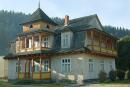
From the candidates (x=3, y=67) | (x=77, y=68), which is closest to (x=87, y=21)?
(x=77, y=68)

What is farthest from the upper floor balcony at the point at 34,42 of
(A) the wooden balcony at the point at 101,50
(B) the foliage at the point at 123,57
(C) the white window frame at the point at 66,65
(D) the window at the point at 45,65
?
(B) the foliage at the point at 123,57

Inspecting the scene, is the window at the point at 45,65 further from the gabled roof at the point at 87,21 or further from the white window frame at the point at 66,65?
the gabled roof at the point at 87,21

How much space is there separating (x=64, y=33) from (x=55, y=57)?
11.7ft

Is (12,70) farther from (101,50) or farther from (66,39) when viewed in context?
(101,50)

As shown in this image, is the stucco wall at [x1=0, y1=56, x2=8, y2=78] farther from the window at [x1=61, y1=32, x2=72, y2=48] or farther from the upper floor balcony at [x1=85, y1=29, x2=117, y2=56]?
the upper floor balcony at [x1=85, y1=29, x2=117, y2=56]

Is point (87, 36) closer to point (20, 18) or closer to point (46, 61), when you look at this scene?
point (46, 61)

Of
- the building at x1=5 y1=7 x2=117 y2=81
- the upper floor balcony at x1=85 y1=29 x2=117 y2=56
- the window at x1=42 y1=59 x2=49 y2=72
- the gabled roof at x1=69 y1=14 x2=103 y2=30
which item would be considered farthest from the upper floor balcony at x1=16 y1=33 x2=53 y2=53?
the upper floor balcony at x1=85 y1=29 x2=117 y2=56

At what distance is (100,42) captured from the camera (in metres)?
38.9

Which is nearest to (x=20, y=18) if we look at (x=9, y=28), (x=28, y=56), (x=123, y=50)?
(x=9, y=28)

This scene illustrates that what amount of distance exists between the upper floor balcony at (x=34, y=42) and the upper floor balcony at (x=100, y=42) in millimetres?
5911

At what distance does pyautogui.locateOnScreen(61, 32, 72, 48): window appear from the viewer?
36.5 m

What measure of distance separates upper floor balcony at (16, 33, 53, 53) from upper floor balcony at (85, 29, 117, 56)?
5911 mm

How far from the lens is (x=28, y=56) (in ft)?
124

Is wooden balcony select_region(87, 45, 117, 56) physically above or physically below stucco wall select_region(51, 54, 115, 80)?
above
